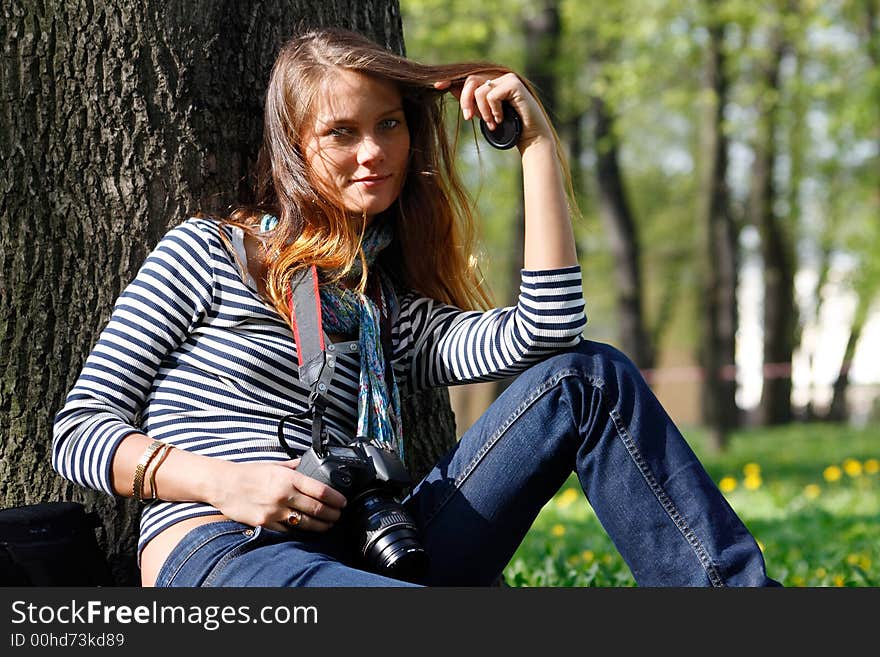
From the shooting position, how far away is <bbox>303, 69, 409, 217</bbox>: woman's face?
289 cm

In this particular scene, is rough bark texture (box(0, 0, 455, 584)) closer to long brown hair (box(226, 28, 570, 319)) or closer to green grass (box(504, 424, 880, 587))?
long brown hair (box(226, 28, 570, 319))

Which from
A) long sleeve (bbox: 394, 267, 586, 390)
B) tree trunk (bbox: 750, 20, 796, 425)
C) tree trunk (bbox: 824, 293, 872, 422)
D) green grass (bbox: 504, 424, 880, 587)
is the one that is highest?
long sleeve (bbox: 394, 267, 586, 390)

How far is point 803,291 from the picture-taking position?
100 feet

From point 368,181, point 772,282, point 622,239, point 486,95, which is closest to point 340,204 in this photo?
point 368,181

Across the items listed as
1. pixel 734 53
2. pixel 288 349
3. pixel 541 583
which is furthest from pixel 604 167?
pixel 288 349

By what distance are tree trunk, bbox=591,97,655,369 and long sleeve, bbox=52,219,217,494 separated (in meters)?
14.3

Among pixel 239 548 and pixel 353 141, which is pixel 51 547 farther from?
pixel 353 141

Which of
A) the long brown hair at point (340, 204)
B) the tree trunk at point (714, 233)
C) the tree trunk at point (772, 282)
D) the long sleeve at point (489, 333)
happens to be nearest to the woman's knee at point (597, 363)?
the long sleeve at point (489, 333)

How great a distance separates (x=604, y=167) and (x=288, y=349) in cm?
1447

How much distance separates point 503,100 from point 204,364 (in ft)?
3.40

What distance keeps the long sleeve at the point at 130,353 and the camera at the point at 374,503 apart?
0.45 m

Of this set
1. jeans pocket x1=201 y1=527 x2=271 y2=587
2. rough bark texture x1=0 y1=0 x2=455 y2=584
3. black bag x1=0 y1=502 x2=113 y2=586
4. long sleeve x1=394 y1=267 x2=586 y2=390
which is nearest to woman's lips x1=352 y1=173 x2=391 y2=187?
long sleeve x1=394 y1=267 x2=586 y2=390

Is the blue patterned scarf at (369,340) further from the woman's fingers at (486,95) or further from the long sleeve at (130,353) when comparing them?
the woman's fingers at (486,95)

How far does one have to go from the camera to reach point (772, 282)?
63.3 ft
